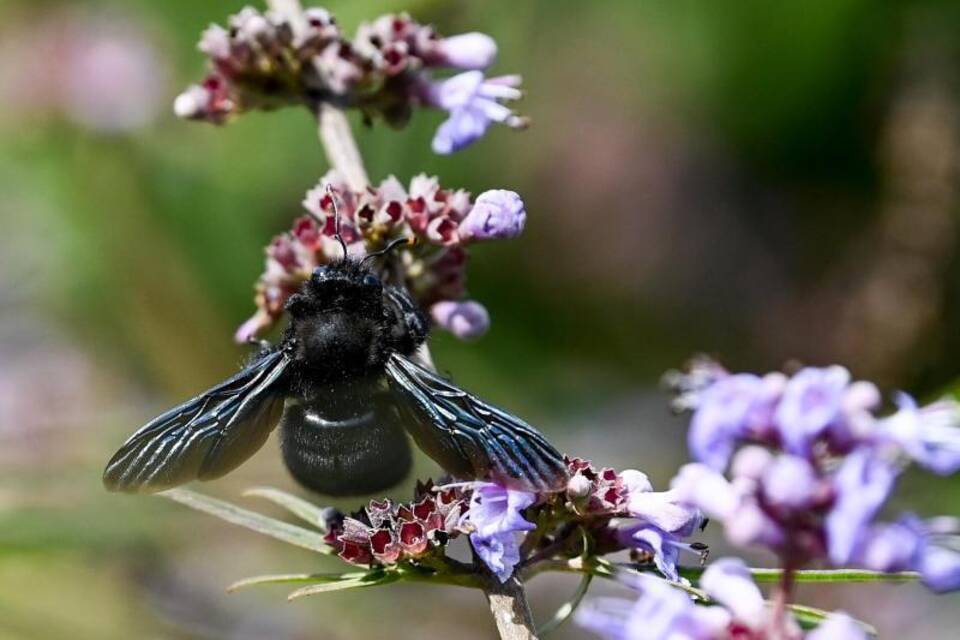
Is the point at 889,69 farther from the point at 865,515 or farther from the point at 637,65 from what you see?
the point at 865,515

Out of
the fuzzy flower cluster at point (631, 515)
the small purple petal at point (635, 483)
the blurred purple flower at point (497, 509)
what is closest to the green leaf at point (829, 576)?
the fuzzy flower cluster at point (631, 515)

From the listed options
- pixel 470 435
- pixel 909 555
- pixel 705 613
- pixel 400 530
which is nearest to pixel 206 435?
pixel 400 530

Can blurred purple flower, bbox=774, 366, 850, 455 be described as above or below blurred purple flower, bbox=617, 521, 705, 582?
below

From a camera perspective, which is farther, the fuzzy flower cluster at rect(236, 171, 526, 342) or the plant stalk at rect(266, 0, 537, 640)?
the fuzzy flower cluster at rect(236, 171, 526, 342)

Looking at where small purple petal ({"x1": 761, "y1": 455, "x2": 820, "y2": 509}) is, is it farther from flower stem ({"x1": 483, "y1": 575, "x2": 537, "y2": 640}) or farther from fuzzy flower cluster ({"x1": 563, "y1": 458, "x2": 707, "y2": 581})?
flower stem ({"x1": 483, "y1": 575, "x2": 537, "y2": 640})

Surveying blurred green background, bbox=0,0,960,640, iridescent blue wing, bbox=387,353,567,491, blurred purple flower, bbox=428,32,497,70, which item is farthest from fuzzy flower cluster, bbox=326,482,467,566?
blurred green background, bbox=0,0,960,640

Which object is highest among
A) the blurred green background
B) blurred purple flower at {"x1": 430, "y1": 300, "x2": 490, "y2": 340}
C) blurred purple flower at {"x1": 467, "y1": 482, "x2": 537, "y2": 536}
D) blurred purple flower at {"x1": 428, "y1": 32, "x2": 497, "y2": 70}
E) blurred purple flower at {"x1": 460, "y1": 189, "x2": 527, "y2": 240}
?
the blurred green background

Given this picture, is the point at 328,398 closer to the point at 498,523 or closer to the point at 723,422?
the point at 498,523
